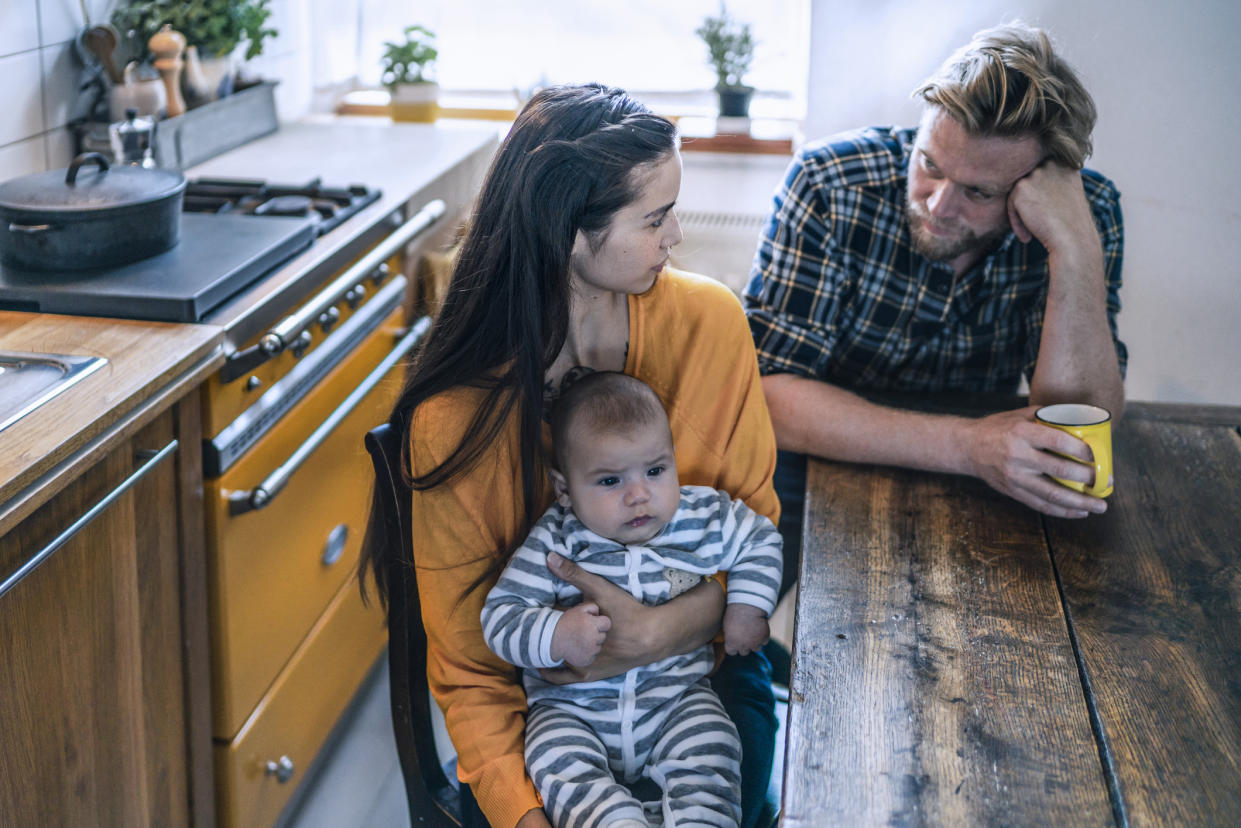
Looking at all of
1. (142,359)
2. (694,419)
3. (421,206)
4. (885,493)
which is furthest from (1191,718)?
(421,206)

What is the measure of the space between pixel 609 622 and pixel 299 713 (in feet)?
3.47

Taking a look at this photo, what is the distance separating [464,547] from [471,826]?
0.34 m

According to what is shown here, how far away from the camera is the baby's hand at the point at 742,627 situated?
1324mm

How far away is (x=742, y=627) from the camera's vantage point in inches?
52.2

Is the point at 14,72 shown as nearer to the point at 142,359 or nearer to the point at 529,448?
the point at 142,359

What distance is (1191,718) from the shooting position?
3.35ft

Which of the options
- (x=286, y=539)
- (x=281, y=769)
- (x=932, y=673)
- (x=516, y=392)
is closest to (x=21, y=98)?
(x=286, y=539)

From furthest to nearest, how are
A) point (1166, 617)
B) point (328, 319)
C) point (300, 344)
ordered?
point (328, 319) → point (300, 344) → point (1166, 617)

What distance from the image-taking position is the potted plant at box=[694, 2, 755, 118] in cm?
304

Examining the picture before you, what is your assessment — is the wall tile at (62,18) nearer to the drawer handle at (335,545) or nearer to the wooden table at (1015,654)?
the drawer handle at (335,545)

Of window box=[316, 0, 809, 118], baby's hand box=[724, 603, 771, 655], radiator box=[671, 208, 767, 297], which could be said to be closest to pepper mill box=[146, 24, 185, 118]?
window box=[316, 0, 809, 118]

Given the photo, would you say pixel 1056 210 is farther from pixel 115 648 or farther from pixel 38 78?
pixel 38 78

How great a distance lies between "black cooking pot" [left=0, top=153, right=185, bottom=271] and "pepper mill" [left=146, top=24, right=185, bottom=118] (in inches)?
27.9

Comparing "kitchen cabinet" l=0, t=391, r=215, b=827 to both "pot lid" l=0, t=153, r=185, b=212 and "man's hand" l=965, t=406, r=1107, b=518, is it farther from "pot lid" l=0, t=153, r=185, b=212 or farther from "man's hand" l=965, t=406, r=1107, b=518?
"man's hand" l=965, t=406, r=1107, b=518
